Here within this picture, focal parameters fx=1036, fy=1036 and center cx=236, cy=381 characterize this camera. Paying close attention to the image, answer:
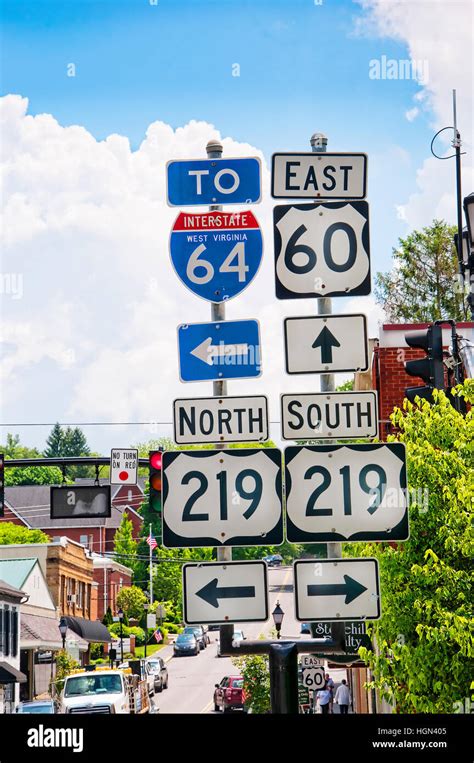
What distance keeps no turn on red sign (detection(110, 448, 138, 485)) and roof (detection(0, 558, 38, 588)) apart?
31.3 meters

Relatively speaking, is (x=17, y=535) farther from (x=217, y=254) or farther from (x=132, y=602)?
(x=217, y=254)

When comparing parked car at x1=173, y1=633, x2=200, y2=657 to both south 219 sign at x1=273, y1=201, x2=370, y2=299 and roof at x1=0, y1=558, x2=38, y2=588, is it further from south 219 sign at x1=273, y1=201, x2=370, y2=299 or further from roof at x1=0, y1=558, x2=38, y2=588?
south 219 sign at x1=273, y1=201, x2=370, y2=299

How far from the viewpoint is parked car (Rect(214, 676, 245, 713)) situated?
3975 centimetres

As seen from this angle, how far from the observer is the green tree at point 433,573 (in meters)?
13.8

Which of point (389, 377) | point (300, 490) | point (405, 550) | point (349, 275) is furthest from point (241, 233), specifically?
point (389, 377)

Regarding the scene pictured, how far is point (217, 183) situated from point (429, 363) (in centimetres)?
684

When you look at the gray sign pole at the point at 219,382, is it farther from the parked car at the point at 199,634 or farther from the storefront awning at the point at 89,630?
the parked car at the point at 199,634

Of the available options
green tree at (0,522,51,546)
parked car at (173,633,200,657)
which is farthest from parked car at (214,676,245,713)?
green tree at (0,522,51,546)

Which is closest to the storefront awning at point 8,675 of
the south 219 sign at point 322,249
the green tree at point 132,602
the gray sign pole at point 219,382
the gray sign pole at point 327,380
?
the green tree at point 132,602

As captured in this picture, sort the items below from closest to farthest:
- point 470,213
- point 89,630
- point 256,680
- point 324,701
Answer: point 470,213, point 324,701, point 256,680, point 89,630

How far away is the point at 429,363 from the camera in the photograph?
12.9 meters

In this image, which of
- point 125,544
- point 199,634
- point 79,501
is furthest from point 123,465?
point 125,544

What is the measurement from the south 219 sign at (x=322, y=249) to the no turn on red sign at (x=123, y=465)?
1775 centimetres
